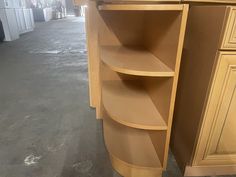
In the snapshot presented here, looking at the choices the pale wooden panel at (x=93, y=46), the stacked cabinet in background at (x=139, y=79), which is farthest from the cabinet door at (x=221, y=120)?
the pale wooden panel at (x=93, y=46)

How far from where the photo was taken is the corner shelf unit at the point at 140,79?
32.3 inches

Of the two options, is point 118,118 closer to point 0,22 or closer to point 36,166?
point 36,166

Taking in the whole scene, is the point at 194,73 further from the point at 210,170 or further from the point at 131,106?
the point at 210,170

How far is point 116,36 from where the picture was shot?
1.37 meters

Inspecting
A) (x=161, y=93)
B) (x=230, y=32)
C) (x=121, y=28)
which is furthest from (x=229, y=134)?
(x=121, y=28)

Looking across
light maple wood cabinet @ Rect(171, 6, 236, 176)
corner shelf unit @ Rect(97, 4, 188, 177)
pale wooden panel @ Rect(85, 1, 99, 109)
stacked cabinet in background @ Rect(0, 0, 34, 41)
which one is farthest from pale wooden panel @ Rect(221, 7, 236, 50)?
stacked cabinet in background @ Rect(0, 0, 34, 41)

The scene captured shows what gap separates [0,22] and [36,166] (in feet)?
14.4

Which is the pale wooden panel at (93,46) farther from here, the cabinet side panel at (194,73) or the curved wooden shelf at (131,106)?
the cabinet side panel at (194,73)

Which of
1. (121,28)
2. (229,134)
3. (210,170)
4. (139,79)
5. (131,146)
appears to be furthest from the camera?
(139,79)

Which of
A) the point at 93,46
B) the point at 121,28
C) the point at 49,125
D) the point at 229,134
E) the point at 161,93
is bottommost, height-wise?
the point at 49,125

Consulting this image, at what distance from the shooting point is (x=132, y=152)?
1117 mm

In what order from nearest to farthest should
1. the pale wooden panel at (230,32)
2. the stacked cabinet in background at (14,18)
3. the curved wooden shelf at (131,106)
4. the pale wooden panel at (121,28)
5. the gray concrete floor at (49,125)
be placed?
the pale wooden panel at (230,32), the curved wooden shelf at (131,106), the gray concrete floor at (49,125), the pale wooden panel at (121,28), the stacked cabinet in background at (14,18)

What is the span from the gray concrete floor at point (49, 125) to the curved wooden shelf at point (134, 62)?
60 cm

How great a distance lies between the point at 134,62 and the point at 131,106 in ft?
0.87
